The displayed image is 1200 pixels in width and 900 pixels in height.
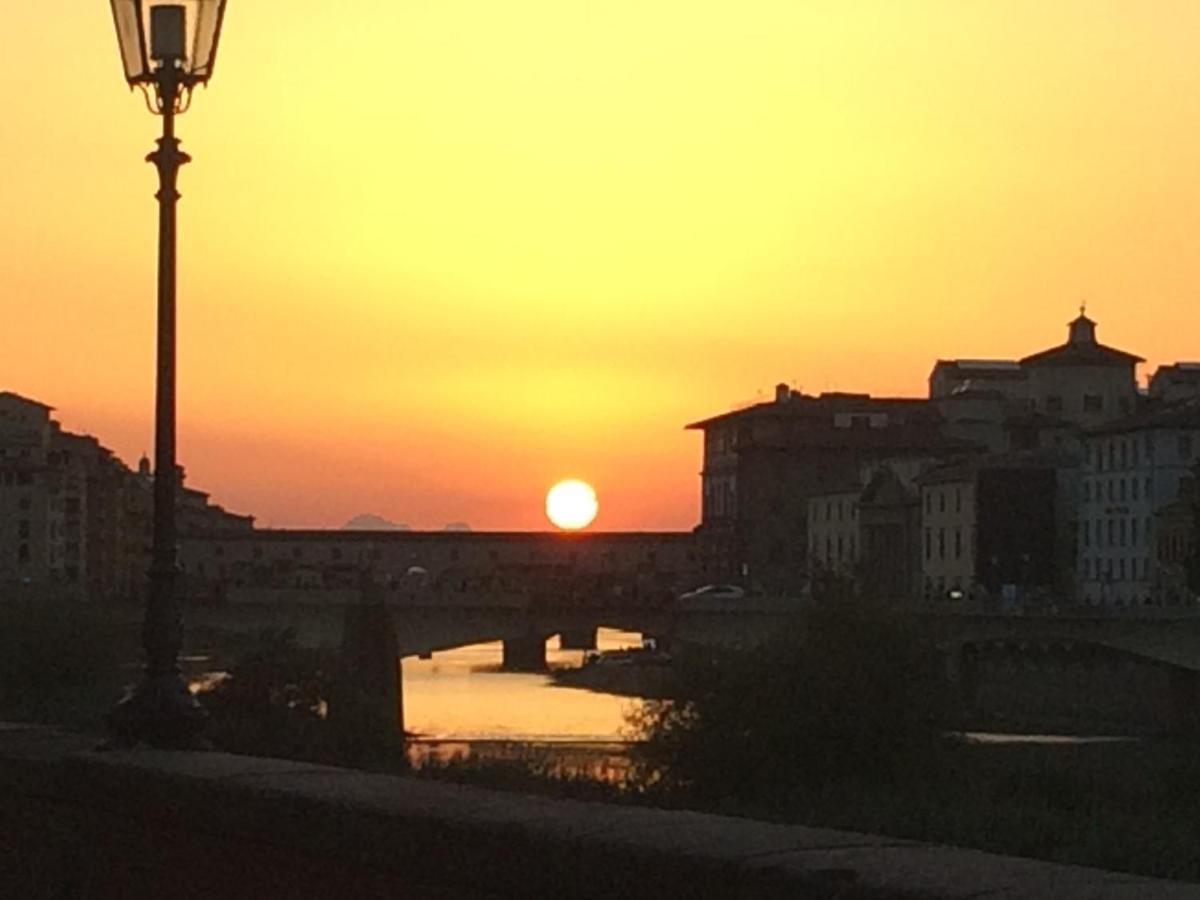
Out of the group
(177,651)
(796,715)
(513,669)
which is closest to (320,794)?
(177,651)

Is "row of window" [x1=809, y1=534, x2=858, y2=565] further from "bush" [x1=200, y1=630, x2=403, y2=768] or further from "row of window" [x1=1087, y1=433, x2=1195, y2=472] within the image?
"bush" [x1=200, y1=630, x2=403, y2=768]

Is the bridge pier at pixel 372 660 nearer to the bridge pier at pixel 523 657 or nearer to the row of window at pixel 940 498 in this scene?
the bridge pier at pixel 523 657

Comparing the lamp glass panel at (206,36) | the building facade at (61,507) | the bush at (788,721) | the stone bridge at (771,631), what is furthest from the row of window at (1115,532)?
the lamp glass panel at (206,36)

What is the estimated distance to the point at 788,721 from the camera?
52.9m

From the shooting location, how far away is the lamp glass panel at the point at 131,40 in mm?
11695

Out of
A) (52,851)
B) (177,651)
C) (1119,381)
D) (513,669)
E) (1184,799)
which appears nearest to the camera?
(52,851)

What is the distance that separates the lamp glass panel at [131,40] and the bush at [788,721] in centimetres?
3866

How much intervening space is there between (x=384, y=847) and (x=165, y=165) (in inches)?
187

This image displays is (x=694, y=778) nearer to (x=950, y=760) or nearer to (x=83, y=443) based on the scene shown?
(x=950, y=760)

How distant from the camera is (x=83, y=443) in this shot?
544 ft

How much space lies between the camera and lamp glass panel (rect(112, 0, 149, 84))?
11.7 meters

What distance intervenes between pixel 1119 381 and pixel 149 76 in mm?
140195

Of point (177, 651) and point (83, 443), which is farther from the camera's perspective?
point (83, 443)

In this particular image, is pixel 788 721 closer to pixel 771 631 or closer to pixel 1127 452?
pixel 771 631
